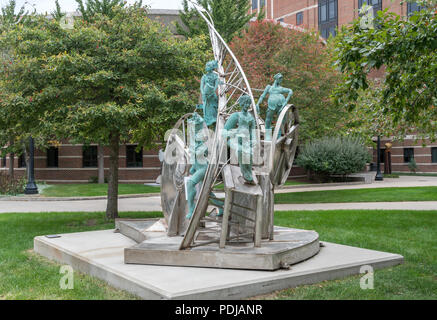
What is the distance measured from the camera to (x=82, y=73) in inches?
471

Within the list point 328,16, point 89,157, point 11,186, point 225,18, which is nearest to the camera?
point 11,186

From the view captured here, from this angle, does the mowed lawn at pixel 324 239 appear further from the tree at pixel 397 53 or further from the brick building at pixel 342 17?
the brick building at pixel 342 17

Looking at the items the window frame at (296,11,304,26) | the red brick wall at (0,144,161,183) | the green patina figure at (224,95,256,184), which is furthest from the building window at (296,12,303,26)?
the green patina figure at (224,95,256,184)

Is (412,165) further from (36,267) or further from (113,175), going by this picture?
(36,267)

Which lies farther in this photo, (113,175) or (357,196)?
(357,196)

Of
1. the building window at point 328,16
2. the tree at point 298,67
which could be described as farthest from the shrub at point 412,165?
the tree at point 298,67

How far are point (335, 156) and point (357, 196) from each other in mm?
8021

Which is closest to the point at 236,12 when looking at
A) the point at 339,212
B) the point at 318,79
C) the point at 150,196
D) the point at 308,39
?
the point at 308,39

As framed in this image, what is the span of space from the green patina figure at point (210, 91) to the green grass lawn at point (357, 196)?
12428 mm

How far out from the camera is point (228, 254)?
710 cm

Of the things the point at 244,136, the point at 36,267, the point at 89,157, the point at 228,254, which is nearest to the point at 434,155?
the point at 89,157

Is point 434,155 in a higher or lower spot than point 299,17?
lower

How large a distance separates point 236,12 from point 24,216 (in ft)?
61.3

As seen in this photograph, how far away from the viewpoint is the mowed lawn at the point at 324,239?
645 centimetres
